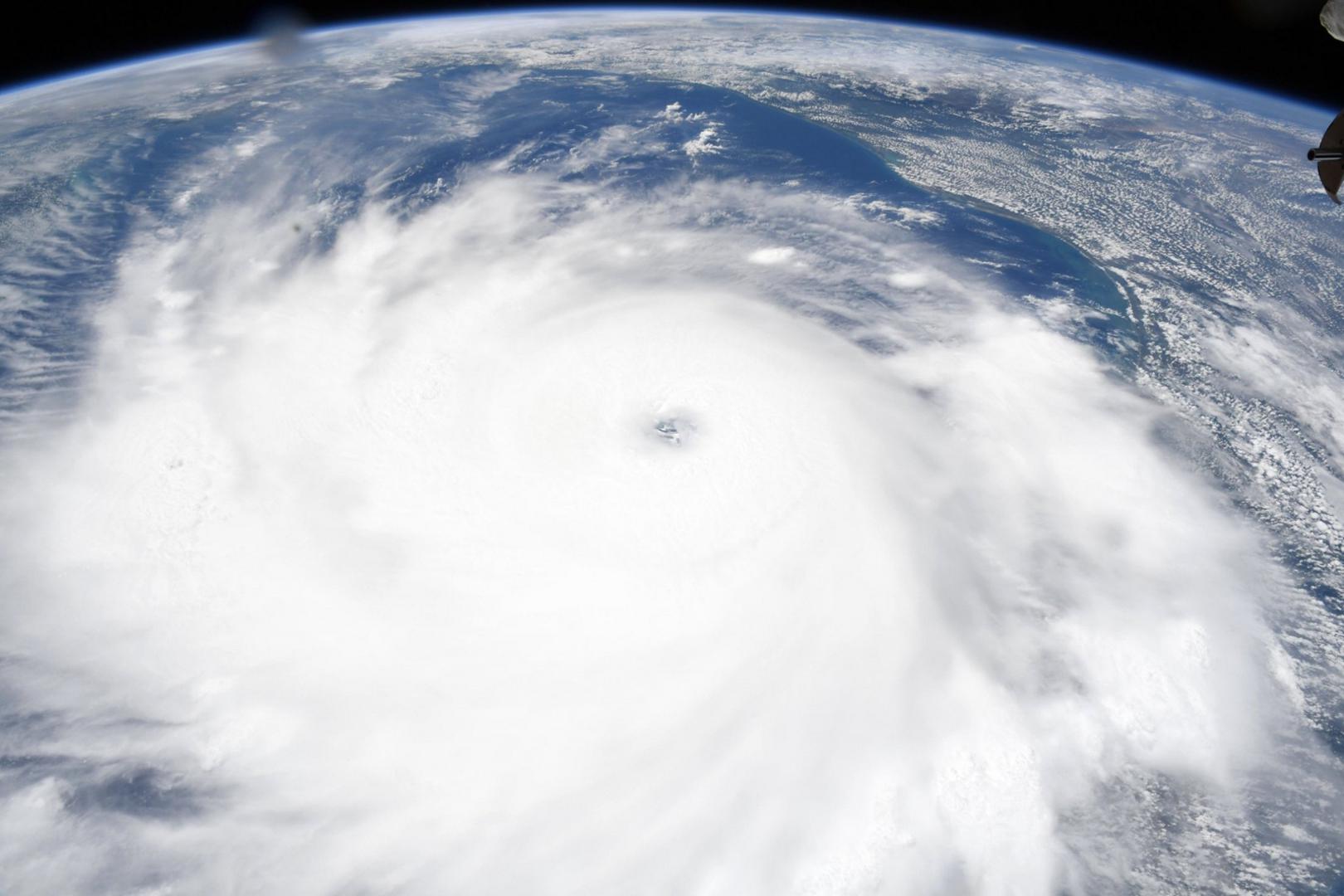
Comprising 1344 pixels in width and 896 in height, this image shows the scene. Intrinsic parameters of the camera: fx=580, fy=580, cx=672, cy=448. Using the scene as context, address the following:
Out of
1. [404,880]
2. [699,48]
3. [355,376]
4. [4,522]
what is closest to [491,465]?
[355,376]

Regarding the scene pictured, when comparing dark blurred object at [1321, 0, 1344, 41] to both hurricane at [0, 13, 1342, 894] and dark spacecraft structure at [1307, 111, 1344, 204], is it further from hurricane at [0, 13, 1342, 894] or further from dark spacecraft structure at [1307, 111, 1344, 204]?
hurricane at [0, 13, 1342, 894]

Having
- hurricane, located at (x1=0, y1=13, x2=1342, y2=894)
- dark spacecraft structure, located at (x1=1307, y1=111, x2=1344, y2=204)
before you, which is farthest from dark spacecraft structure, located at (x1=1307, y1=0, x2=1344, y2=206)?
hurricane, located at (x1=0, y1=13, x2=1342, y2=894)

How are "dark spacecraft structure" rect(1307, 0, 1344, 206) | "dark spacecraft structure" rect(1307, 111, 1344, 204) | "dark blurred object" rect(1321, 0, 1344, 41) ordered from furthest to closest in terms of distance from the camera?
"dark spacecraft structure" rect(1307, 111, 1344, 204), "dark spacecraft structure" rect(1307, 0, 1344, 206), "dark blurred object" rect(1321, 0, 1344, 41)

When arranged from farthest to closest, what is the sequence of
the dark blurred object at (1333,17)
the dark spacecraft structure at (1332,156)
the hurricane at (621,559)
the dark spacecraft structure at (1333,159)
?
the hurricane at (621,559)
the dark spacecraft structure at (1333,159)
the dark spacecraft structure at (1332,156)
the dark blurred object at (1333,17)

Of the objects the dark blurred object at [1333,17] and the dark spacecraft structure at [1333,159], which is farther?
the dark spacecraft structure at [1333,159]

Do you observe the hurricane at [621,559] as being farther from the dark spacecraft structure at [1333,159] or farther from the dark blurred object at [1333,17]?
the dark blurred object at [1333,17]

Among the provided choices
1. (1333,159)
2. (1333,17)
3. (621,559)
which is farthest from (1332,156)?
(621,559)

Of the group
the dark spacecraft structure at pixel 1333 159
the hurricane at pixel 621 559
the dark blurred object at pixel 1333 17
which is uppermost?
the dark blurred object at pixel 1333 17

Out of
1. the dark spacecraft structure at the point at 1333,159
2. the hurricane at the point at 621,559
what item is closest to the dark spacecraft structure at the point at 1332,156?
the dark spacecraft structure at the point at 1333,159

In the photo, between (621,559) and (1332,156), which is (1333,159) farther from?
(621,559)

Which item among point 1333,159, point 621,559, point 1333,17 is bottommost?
point 621,559

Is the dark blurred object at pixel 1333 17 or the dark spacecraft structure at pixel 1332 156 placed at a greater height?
the dark blurred object at pixel 1333 17
